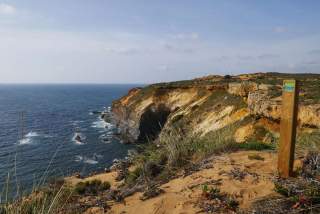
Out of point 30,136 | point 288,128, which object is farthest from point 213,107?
point 288,128

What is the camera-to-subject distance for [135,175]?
1223 cm

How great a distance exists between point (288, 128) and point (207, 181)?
2.29m

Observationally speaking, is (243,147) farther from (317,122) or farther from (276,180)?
(317,122)

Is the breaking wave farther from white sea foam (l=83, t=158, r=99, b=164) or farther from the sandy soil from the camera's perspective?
the sandy soil

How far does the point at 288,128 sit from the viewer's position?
23.6ft

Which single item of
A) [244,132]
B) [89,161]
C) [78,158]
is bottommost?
[89,161]

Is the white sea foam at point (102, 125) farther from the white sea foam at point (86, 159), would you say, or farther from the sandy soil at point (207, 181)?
the sandy soil at point (207, 181)

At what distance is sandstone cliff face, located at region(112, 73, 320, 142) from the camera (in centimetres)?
2006

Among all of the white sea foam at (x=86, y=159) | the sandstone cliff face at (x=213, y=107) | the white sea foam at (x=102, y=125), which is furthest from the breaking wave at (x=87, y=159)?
the white sea foam at (x=102, y=125)

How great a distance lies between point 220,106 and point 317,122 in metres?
16.2

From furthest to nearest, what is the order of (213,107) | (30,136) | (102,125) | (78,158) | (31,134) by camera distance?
(102,125), (31,134), (30,136), (213,107), (78,158)

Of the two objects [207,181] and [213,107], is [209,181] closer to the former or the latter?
[207,181]

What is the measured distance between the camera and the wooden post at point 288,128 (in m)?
7.11

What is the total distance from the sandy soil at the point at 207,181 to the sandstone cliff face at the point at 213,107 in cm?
265
